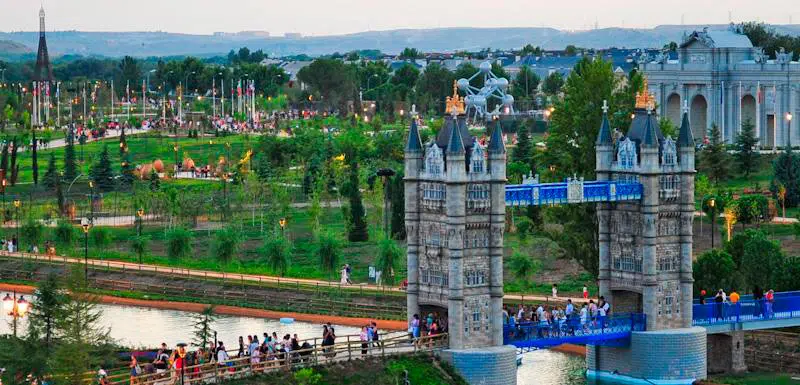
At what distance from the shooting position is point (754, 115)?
13188 centimetres

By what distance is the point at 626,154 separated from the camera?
209 ft

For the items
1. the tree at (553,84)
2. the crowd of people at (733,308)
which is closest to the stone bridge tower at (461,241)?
the crowd of people at (733,308)

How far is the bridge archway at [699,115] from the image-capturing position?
133000mm

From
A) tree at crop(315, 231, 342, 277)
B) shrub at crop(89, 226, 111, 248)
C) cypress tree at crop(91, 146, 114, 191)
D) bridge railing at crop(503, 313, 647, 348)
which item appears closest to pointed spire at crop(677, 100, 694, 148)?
bridge railing at crop(503, 313, 647, 348)

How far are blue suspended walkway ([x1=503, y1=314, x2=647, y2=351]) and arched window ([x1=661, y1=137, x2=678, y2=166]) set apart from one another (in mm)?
4953

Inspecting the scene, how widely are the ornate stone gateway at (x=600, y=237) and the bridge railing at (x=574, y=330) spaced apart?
0.46 m

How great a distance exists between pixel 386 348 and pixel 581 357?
44.2 ft

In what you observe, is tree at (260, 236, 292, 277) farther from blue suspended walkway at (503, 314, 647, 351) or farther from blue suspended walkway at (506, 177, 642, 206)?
blue suspended walkway at (506, 177, 642, 206)

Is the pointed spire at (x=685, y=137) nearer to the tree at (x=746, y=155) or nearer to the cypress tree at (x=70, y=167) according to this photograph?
the tree at (x=746, y=155)

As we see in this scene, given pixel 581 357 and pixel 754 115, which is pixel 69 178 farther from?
pixel 581 357


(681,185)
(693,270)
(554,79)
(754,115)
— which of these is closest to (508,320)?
(681,185)

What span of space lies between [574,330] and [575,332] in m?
0.07

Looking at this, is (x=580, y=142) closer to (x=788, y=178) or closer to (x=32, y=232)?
(x=788, y=178)

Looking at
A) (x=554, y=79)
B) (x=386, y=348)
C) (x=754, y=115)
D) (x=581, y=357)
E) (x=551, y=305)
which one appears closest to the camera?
(x=386, y=348)
